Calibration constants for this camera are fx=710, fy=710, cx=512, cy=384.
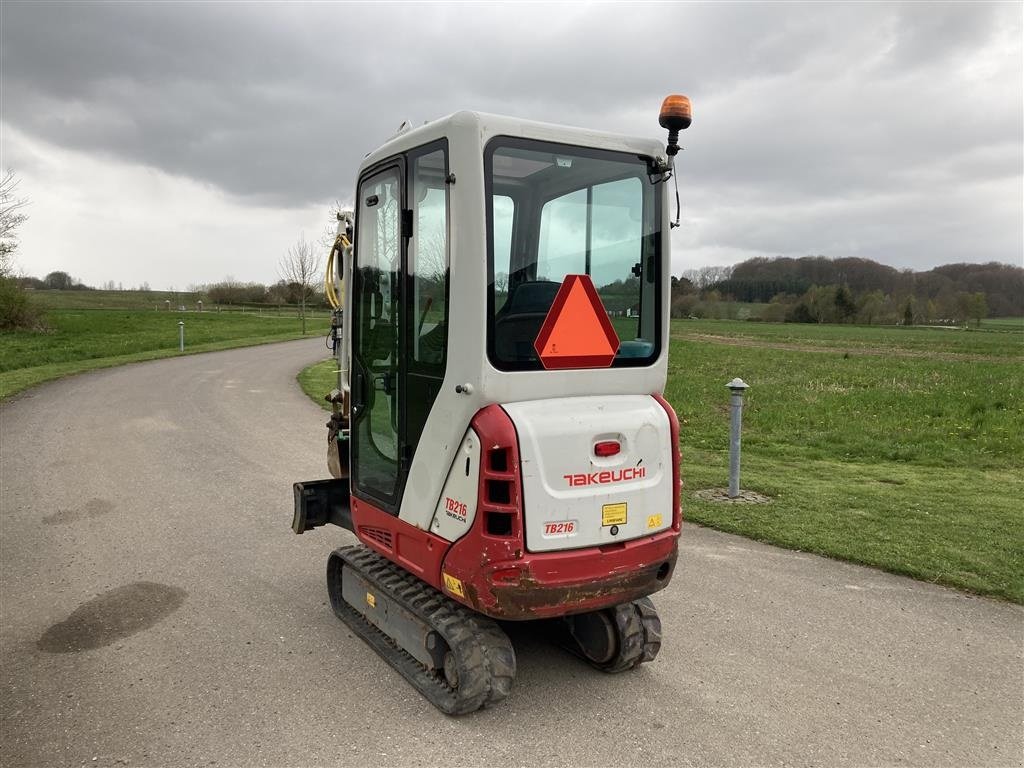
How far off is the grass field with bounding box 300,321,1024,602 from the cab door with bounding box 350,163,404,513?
363 centimetres

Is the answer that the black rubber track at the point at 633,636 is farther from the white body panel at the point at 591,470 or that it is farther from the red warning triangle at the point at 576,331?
the red warning triangle at the point at 576,331

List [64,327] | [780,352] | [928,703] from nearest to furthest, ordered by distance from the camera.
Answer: [928,703] → [780,352] → [64,327]

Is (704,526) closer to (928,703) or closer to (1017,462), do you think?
(928,703)

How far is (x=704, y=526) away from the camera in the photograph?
21.7 feet

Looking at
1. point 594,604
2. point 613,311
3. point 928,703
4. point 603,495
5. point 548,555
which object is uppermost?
point 613,311

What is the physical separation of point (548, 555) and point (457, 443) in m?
0.70

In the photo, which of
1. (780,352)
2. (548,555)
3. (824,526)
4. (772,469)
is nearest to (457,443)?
(548,555)

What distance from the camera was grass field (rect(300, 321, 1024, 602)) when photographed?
596 centimetres

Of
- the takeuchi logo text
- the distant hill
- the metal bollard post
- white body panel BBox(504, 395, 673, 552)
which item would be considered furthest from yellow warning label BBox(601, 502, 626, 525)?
the distant hill

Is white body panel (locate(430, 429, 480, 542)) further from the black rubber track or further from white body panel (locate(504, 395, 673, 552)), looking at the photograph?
the black rubber track

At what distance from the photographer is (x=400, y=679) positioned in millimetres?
3900

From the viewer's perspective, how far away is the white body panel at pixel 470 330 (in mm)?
3334

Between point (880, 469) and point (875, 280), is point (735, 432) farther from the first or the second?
point (875, 280)

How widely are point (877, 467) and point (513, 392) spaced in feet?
25.2
